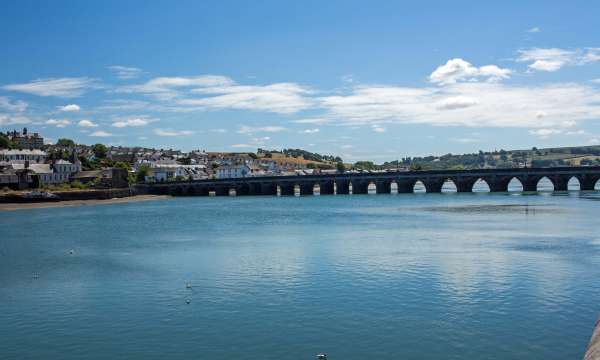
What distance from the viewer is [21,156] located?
149250 mm

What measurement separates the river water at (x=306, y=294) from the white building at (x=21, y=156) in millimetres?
97960

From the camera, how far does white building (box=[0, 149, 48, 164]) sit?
14225cm

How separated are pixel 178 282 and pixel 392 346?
15120 millimetres

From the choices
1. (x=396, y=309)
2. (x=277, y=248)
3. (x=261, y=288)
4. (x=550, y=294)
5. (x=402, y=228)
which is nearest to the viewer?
(x=396, y=309)

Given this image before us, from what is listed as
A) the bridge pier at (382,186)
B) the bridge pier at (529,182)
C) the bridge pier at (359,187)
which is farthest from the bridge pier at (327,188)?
the bridge pier at (529,182)

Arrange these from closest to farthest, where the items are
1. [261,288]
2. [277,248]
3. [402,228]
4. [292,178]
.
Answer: [261,288]
[277,248]
[402,228]
[292,178]

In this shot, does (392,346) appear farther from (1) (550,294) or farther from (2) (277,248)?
(2) (277,248)

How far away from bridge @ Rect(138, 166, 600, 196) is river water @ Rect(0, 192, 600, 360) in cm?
6673

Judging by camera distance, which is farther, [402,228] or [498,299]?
[402,228]

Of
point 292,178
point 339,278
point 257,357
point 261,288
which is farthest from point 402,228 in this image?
point 292,178

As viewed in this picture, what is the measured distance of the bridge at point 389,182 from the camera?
117m

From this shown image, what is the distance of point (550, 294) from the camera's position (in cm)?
2722

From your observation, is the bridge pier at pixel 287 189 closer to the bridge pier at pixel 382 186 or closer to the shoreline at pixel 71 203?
the bridge pier at pixel 382 186

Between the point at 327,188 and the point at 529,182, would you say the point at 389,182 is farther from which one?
the point at 529,182
